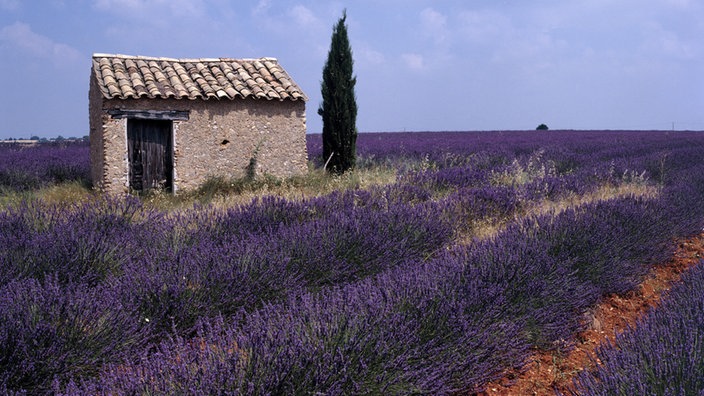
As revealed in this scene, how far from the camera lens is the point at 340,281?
14.9 ft

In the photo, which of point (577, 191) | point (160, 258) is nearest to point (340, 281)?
point (160, 258)

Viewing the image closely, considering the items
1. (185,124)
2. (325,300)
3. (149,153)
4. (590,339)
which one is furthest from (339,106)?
(325,300)

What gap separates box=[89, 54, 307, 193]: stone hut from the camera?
9823 mm

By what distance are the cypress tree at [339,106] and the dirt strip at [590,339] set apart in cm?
767

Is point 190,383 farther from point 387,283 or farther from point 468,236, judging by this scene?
point 468,236

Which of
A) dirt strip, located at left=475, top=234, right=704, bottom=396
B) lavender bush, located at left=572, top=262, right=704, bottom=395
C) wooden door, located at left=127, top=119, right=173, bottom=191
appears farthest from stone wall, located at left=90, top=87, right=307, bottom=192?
lavender bush, located at left=572, top=262, right=704, bottom=395

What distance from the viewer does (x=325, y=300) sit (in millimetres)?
3135

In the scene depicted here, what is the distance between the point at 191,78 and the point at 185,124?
117 centimetres

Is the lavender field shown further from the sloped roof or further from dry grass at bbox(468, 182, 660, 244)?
the sloped roof

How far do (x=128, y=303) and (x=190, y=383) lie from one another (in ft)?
5.02

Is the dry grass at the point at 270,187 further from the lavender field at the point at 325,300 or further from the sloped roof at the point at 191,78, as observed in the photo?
the lavender field at the point at 325,300

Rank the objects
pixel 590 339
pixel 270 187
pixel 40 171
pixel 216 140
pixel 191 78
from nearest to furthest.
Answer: pixel 590 339 → pixel 216 140 → pixel 270 187 → pixel 191 78 → pixel 40 171

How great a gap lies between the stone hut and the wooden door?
16 mm

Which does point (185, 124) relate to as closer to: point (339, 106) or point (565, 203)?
point (339, 106)
